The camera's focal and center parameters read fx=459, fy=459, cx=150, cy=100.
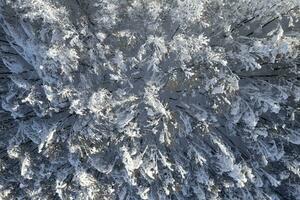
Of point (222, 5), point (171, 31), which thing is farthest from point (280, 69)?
point (171, 31)

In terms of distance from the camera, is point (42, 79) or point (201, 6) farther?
point (42, 79)

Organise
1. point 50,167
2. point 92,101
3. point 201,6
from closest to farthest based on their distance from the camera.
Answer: point 201,6, point 92,101, point 50,167

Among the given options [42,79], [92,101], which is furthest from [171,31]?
[42,79]

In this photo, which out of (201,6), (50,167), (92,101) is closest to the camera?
(201,6)

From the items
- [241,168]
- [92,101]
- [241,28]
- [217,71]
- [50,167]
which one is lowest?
[50,167]

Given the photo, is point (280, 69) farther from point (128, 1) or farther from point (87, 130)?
point (87, 130)

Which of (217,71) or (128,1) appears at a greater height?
(128,1)

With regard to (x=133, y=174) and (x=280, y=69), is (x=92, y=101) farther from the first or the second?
(x=280, y=69)
